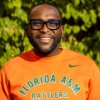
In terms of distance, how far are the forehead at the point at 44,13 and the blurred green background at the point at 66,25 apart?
1678 mm

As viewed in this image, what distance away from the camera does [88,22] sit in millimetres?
5371

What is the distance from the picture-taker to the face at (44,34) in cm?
338

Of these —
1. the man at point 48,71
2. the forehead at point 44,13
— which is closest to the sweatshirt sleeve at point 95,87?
the man at point 48,71

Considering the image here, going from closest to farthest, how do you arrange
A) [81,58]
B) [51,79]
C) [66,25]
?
1. [51,79]
2. [81,58]
3. [66,25]

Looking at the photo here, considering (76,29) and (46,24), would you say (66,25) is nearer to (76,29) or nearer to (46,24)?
(76,29)

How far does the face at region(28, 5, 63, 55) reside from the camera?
3.38m

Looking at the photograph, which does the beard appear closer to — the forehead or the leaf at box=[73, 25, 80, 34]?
the forehead

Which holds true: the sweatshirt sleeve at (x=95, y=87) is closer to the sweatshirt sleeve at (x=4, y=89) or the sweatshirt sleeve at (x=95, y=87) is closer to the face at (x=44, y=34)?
the face at (x=44, y=34)

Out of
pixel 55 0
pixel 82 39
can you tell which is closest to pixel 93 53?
pixel 82 39

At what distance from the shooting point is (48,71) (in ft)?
11.0

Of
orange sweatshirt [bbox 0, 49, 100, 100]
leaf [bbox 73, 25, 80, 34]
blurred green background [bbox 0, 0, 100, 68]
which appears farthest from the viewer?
leaf [bbox 73, 25, 80, 34]

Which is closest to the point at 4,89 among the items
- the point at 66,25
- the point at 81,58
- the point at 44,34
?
the point at 44,34

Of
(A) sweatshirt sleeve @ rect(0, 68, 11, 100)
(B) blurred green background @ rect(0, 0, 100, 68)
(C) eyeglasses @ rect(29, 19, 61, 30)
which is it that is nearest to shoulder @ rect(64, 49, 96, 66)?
(C) eyeglasses @ rect(29, 19, 61, 30)

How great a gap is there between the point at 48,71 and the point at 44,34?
0.89 ft
